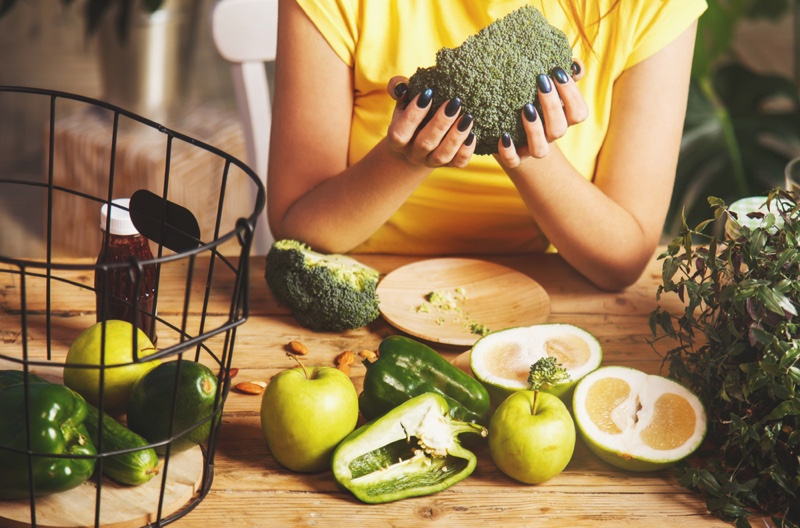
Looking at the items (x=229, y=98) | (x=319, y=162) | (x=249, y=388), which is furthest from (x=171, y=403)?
(x=229, y=98)

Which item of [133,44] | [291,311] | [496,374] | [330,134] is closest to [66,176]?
[133,44]

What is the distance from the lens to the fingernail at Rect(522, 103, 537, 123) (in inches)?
41.4

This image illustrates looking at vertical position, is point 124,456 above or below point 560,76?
below

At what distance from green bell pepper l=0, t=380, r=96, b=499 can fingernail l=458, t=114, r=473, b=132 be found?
1.85 ft

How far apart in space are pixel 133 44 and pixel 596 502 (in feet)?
7.82

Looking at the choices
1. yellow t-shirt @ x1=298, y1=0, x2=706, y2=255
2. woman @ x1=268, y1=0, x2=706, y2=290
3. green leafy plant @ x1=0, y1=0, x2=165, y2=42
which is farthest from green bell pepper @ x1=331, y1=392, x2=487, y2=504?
green leafy plant @ x1=0, y1=0, x2=165, y2=42

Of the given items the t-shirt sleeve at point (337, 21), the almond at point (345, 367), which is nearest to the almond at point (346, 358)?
the almond at point (345, 367)

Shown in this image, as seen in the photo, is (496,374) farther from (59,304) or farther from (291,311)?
(59,304)

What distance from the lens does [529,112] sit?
3.46 feet

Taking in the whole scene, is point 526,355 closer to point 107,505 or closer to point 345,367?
point 345,367

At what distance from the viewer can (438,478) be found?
2.84ft

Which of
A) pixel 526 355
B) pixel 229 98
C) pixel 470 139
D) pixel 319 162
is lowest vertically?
pixel 229 98

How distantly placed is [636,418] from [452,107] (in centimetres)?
43

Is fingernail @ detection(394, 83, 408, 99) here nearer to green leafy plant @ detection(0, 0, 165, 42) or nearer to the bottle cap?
the bottle cap
